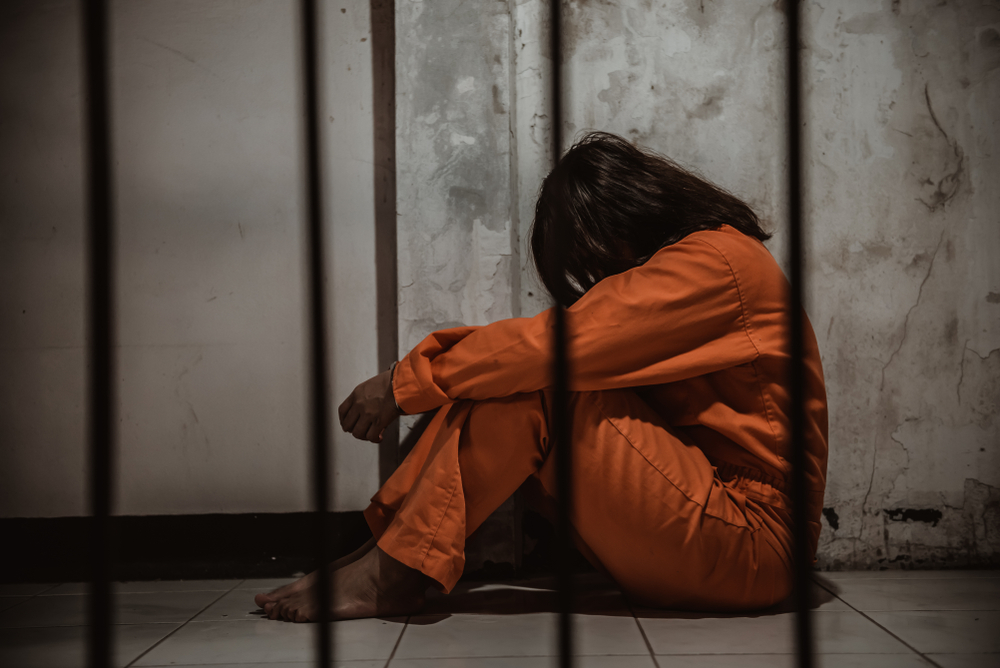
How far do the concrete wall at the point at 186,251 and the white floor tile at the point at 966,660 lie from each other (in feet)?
4.42

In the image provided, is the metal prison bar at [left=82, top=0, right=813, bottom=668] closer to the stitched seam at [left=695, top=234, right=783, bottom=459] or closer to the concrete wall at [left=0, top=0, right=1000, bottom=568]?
the stitched seam at [left=695, top=234, right=783, bottom=459]

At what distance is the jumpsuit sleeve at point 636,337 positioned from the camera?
3.97ft

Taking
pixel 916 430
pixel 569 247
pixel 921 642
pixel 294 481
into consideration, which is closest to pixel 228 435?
pixel 294 481

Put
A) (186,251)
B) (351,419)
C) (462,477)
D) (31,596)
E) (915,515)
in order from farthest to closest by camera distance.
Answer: (186,251)
(915,515)
(31,596)
(351,419)
(462,477)

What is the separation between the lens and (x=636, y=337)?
3.96 ft

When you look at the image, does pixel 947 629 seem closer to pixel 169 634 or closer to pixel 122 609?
pixel 169 634

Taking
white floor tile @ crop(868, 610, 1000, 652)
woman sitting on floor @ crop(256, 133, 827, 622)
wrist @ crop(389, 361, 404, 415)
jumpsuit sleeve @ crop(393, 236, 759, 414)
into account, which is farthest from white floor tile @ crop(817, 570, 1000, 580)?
wrist @ crop(389, 361, 404, 415)

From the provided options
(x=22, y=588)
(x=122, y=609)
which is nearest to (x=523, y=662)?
(x=122, y=609)

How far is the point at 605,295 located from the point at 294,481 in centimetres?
105

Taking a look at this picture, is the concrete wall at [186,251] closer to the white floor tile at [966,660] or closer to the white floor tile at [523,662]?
the white floor tile at [523,662]

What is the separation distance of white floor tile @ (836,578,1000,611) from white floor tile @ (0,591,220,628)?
4.73ft

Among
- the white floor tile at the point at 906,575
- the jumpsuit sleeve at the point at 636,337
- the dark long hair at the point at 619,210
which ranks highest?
the dark long hair at the point at 619,210

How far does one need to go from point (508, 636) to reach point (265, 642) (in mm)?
443

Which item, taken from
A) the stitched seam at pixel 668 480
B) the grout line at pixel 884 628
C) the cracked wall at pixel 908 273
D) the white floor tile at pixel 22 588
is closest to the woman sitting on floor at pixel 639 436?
the stitched seam at pixel 668 480
